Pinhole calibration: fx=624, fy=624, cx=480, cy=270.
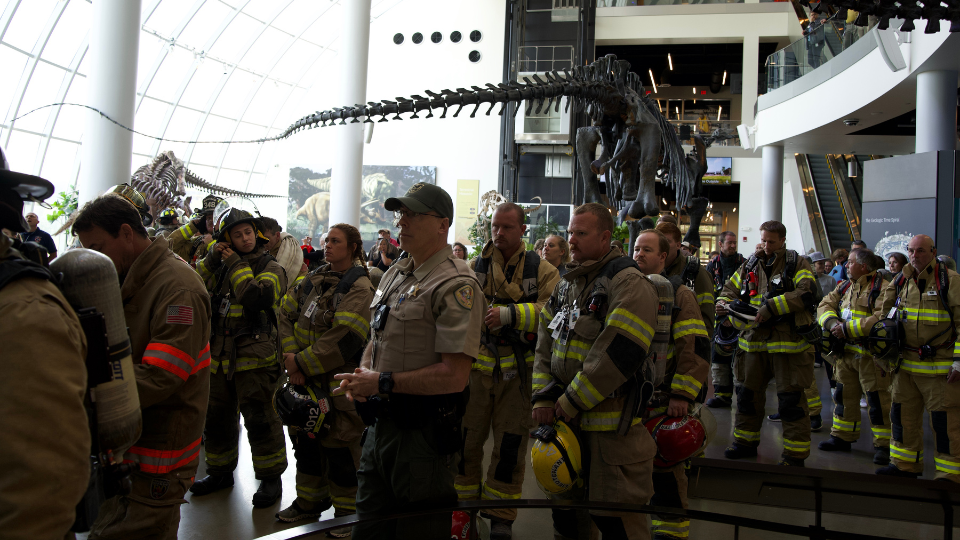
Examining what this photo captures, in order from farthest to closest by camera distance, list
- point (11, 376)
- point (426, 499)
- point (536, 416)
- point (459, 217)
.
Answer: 1. point (459, 217)
2. point (536, 416)
3. point (426, 499)
4. point (11, 376)

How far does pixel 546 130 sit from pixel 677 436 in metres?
19.6

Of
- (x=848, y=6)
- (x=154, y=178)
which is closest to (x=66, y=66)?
(x=154, y=178)

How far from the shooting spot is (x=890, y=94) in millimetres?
11133

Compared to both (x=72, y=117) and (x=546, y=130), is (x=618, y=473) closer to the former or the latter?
(x=546, y=130)

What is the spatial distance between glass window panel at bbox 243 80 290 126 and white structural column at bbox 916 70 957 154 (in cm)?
2278

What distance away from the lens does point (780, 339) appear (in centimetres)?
497

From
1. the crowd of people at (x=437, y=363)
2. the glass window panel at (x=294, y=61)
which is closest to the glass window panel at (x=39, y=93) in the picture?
the glass window panel at (x=294, y=61)

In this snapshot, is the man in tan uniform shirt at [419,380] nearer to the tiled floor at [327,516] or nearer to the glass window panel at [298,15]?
the tiled floor at [327,516]

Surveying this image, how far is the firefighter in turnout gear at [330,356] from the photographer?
359 cm

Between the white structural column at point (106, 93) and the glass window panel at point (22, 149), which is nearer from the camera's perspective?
the white structural column at point (106, 93)

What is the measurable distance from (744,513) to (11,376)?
411 cm

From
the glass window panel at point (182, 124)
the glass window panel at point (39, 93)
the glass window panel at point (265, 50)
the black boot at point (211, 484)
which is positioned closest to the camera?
the black boot at point (211, 484)

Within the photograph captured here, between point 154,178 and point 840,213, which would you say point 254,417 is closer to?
point 154,178

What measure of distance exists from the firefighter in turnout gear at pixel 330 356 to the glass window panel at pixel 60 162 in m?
18.0
